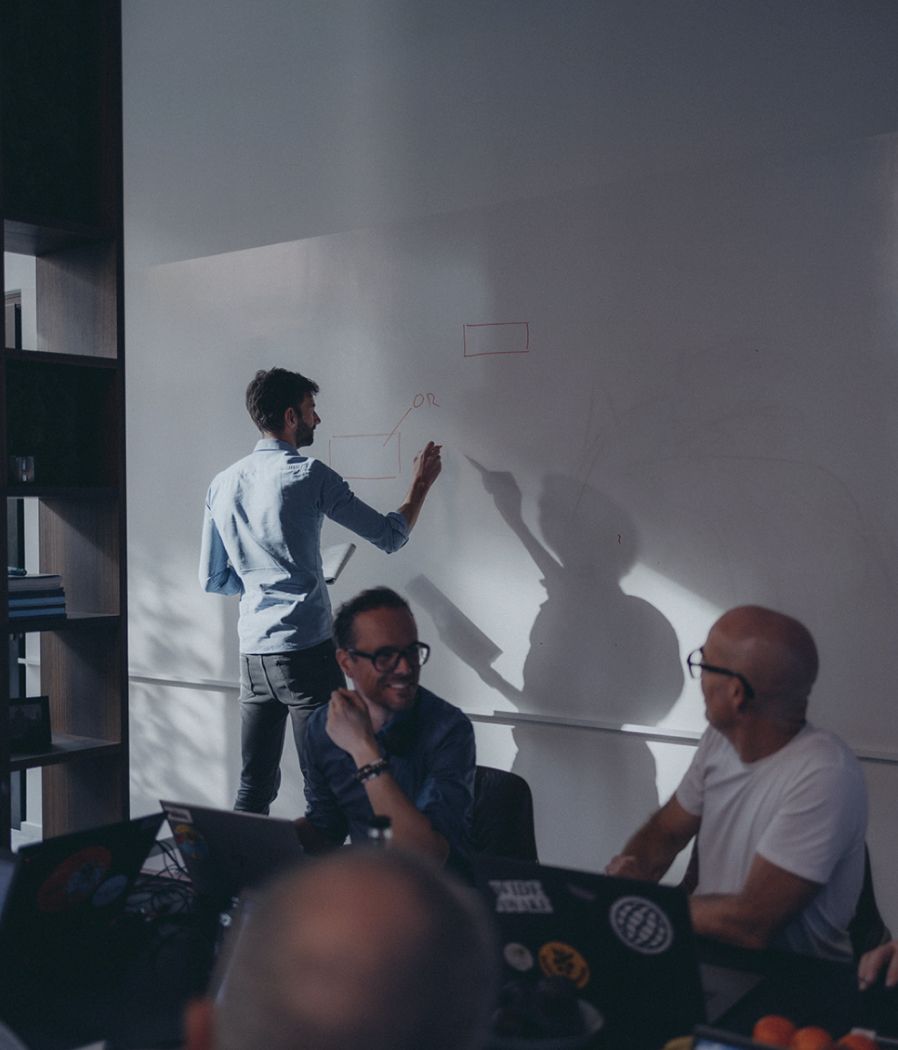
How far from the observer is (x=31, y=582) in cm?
288

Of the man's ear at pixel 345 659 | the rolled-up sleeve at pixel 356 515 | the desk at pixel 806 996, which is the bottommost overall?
the desk at pixel 806 996

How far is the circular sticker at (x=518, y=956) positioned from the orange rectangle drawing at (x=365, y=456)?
7.79 feet

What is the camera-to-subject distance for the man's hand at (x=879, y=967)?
1466mm

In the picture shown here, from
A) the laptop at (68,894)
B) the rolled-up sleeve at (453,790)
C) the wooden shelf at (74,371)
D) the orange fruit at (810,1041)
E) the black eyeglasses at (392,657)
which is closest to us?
the orange fruit at (810,1041)

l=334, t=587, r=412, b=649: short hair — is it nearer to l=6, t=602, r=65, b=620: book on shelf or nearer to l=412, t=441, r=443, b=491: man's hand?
l=6, t=602, r=65, b=620: book on shelf

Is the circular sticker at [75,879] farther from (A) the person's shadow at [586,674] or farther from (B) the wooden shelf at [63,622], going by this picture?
(A) the person's shadow at [586,674]

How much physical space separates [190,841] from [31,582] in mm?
1326

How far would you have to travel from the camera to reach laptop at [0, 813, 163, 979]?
1591mm

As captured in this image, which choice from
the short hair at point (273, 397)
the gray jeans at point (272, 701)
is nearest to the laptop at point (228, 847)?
the gray jeans at point (272, 701)

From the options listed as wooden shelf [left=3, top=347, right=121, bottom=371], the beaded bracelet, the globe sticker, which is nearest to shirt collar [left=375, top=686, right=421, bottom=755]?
the beaded bracelet

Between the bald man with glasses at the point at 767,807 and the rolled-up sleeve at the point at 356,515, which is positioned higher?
the rolled-up sleeve at the point at 356,515

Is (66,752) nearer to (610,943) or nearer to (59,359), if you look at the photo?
(59,359)

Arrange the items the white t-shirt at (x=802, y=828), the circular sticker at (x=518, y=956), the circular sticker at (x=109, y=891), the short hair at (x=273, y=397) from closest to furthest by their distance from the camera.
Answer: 1. the circular sticker at (x=518, y=956)
2. the circular sticker at (x=109, y=891)
3. the white t-shirt at (x=802, y=828)
4. the short hair at (x=273, y=397)

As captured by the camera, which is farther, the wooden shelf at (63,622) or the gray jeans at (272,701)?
the gray jeans at (272,701)
